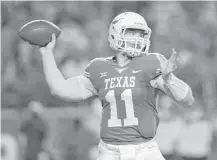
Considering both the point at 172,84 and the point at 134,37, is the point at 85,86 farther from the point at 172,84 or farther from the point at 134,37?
the point at 172,84

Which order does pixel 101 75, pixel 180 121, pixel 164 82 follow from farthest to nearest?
pixel 180 121 < pixel 101 75 < pixel 164 82

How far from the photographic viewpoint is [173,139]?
6555 mm

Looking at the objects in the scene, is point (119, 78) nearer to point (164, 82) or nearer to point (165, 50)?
point (164, 82)

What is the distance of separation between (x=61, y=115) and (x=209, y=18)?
2306mm

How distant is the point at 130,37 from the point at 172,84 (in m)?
0.42

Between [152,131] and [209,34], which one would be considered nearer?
[152,131]

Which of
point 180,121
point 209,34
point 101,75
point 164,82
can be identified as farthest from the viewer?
point 209,34

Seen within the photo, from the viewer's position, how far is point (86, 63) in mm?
7094

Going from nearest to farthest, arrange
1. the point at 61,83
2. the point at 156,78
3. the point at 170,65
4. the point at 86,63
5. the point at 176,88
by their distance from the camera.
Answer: the point at 170,65 → the point at 176,88 → the point at 156,78 → the point at 61,83 → the point at 86,63

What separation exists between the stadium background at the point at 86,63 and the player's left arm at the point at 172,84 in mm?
3357

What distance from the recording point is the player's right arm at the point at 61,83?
3260 millimetres

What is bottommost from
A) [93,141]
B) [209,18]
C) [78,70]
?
[93,141]

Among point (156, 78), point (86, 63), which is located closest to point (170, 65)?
point (156, 78)

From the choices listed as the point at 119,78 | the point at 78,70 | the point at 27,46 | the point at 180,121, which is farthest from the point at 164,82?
the point at 27,46
